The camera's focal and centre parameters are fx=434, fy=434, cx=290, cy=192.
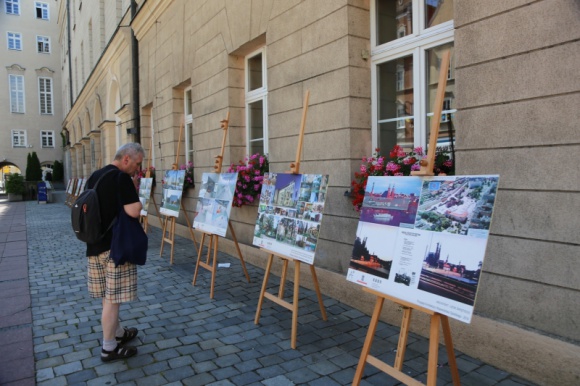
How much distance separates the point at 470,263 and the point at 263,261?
424 centimetres

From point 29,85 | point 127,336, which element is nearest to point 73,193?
point 127,336

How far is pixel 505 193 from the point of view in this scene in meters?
3.09

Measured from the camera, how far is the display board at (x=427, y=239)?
2.20 metres

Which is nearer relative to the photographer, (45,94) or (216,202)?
(216,202)

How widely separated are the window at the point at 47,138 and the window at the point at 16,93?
250 cm

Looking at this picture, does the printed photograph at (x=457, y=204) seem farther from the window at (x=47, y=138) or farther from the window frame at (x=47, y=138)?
the window at (x=47, y=138)

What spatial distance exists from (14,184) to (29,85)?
61.2 ft

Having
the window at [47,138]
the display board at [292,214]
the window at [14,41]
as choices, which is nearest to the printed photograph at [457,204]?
the display board at [292,214]

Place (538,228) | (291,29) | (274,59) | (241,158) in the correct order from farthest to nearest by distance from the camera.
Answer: (241,158), (274,59), (291,29), (538,228)

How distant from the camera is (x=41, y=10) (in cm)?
3975

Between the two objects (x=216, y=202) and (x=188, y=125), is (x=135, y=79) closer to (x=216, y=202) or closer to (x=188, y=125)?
(x=188, y=125)

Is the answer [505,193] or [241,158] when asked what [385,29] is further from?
[241,158]

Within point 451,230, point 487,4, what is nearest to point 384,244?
point 451,230

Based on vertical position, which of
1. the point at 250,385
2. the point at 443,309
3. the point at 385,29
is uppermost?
the point at 385,29
